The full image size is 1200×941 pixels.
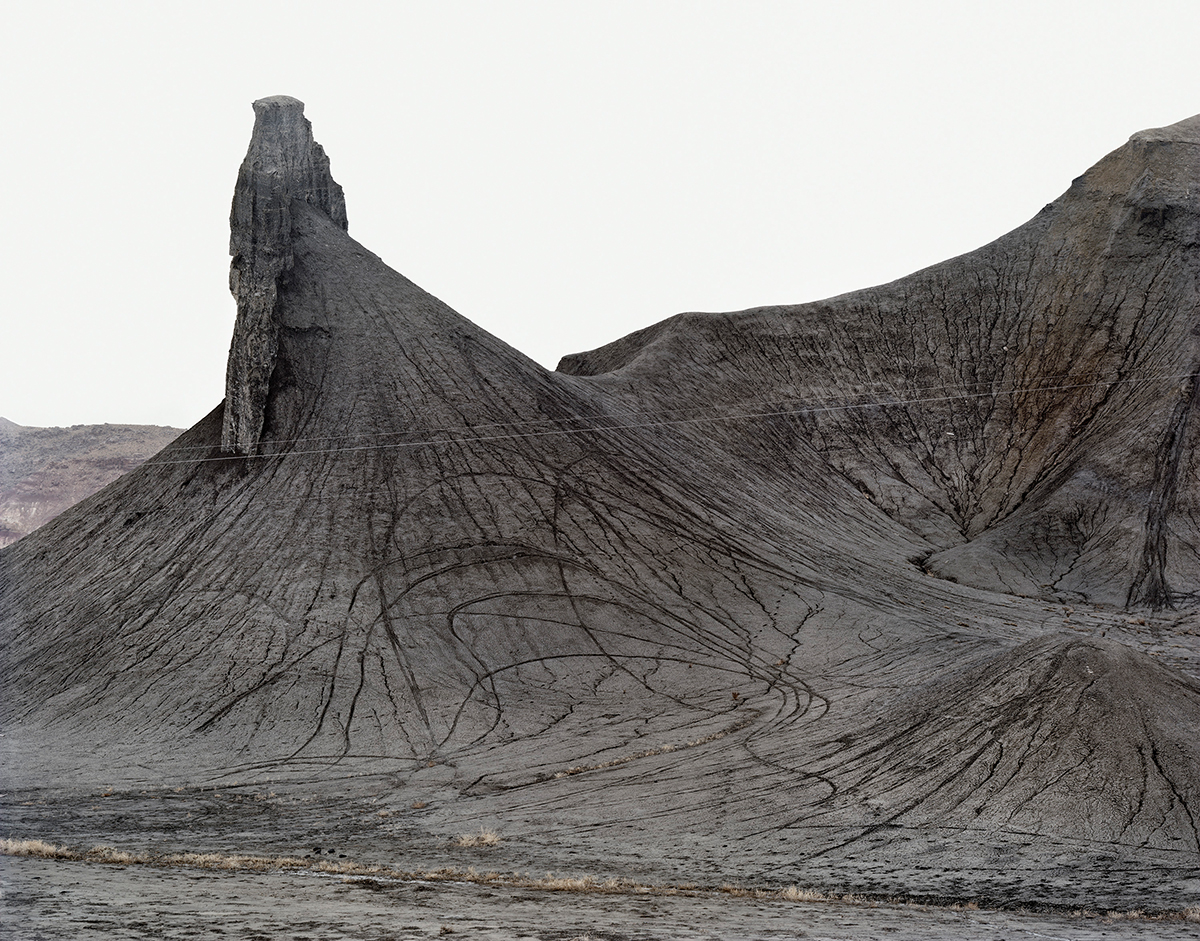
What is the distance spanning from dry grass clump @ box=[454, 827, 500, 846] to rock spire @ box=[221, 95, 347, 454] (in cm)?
2325

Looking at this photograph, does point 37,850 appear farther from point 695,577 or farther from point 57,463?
point 57,463

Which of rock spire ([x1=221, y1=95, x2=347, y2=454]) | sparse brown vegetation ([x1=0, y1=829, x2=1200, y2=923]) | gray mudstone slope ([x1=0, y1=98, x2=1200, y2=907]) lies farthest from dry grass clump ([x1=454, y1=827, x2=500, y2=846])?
rock spire ([x1=221, y1=95, x2=347, y2=454])

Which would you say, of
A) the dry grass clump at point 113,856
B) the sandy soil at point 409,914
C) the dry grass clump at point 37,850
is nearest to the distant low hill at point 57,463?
the dry grass clump at point 37,850

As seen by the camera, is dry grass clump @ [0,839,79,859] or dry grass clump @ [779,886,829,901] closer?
dry grass clump @ [779,886,829,901]

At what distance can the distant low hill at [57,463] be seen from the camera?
320 feet

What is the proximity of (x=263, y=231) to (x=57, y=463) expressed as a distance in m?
76.3

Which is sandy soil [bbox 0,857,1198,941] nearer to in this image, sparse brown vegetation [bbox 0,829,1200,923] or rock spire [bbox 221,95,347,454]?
sparse brown vegetation [bbox 0,829,1200,923]

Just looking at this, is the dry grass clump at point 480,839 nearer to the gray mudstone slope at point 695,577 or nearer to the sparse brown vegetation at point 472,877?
the gray mudstone slope at point 695,577

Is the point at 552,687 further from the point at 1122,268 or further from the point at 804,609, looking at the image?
the point at 1122,268

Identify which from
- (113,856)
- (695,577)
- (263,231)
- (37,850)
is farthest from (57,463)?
(113,856)

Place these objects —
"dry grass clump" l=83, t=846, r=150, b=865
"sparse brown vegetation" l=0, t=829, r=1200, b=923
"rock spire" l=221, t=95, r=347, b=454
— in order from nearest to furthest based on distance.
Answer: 1. "sparse brown vegetation" l=0, t=829, r=1200, b=923
2. "dry grass clump" l=83, t=846, r=150, b=865
3. "rock spire" l=221, t=95, r=347, b=454

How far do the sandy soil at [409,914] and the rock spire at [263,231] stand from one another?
25.9 metres

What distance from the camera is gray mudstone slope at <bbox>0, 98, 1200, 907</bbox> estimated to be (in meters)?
19.9

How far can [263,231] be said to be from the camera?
42.5m
